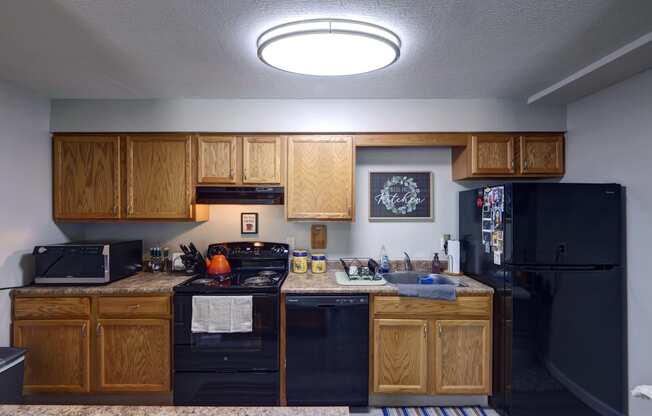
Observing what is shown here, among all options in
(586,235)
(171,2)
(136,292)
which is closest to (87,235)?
(136,292)

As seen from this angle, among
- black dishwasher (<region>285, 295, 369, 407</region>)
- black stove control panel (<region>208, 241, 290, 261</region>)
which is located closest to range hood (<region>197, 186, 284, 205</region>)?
black stove control panel (<region>208, 241, 290, 261</region>)

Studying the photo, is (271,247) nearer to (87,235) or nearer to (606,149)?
(87,235)

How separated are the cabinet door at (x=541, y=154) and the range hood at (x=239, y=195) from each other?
196cm

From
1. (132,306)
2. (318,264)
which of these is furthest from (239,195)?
(132,306)

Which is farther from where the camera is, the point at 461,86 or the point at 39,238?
the point at 39,238

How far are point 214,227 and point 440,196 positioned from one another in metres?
2.05

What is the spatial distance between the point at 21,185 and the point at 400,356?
116 inches

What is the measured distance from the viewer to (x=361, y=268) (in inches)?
109

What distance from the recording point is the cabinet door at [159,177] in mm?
2709

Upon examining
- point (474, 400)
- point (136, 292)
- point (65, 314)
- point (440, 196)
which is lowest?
point (474, 400)

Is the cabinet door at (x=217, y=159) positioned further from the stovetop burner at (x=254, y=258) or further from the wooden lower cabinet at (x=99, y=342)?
the wooden lower cabinet at (x=99, y=342)

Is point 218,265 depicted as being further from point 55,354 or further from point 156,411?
point 156,411

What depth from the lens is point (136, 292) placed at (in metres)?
2.36

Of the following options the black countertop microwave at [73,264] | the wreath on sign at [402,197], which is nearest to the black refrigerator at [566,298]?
the wreath on sign at [402,197]
